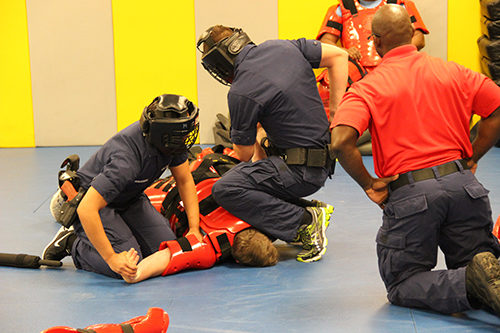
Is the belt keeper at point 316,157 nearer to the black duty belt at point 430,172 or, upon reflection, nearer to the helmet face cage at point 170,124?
the helmet face cage at point 170,124

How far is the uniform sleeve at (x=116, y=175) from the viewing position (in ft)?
10.0

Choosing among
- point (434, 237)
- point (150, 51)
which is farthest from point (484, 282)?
point (150, 51)

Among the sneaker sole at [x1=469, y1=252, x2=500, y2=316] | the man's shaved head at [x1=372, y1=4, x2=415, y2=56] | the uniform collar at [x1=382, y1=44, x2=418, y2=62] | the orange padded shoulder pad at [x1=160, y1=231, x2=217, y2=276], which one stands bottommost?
the orange padded shoulder pad at [x1=160, y1=231, x2=217, y2=276]

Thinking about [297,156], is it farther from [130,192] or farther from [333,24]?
[333,24]

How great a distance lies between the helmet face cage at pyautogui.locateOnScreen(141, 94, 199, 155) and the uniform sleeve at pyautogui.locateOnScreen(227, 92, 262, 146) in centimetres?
38

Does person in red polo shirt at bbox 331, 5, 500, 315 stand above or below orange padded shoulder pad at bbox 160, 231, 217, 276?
above

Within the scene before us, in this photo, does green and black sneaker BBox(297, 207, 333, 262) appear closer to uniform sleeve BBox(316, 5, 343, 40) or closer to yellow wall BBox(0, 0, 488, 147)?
uniform sleeve BBox(316, 5, 343, 40)

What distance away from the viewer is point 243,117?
3.48 meters

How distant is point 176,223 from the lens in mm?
3863

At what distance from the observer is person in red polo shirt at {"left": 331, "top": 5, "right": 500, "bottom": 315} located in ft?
8.32

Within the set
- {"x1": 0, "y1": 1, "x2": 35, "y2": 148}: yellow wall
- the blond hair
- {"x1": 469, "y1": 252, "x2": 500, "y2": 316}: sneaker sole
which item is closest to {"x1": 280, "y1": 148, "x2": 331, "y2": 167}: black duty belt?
the blond hair

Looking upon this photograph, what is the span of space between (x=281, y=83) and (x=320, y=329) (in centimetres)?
159

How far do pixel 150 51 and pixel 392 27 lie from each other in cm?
661

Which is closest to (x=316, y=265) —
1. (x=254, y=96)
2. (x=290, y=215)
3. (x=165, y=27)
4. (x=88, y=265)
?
(x=290, y=215)
